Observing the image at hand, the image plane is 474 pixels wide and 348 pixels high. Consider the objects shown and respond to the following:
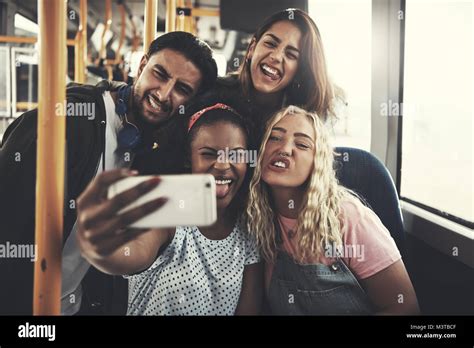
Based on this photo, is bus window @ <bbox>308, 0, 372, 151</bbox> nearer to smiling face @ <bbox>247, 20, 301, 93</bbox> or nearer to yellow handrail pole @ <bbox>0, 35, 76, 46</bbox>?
smiling face @ <bbox>247, 20, 301, 93</bbox>

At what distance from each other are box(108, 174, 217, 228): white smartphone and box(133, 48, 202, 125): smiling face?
0.34 m

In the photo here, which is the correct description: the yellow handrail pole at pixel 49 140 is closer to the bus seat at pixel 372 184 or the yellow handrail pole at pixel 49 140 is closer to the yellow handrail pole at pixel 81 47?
the bus seat at pixel 372 184

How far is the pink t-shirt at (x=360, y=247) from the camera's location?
53.2 inches

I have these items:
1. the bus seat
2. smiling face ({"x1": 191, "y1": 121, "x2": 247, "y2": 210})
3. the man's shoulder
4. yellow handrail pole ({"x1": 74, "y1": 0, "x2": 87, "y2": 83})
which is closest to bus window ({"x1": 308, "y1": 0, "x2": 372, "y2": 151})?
the bus seat

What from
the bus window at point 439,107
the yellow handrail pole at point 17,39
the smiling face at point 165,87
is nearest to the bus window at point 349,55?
the bus window at point 439,107

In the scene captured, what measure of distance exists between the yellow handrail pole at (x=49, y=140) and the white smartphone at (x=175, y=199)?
0.43 feet

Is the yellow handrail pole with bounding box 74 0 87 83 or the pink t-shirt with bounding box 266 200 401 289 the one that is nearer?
the pink t-shirt with bounding box 266 200 401 289

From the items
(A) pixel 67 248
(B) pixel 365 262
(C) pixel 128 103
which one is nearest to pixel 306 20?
(C) pixel 128 103

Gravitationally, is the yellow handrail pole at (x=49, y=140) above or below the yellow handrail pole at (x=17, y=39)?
below

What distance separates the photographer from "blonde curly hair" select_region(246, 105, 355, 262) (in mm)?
1361

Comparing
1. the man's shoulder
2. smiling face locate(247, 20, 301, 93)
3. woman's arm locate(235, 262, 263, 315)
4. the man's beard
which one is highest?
smiling face locate(247, 20, 301, 93)

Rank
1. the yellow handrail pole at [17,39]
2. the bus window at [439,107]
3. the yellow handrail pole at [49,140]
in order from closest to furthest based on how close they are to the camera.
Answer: the yellow handrail pole at [49,140], the bus window at [439,107], the yellow handrail pole at [17,39]

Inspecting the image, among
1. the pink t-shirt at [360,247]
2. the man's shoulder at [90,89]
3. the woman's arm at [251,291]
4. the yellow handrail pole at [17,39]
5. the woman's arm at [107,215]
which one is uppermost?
the yellow handrail pole at [17,39]
